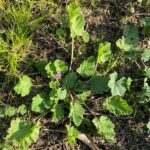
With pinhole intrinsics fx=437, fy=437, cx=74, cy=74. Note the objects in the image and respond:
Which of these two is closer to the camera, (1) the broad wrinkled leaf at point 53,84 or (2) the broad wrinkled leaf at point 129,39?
(1) the broad wrinkled leaf at point 53,84

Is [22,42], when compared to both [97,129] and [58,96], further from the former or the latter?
[97,129]

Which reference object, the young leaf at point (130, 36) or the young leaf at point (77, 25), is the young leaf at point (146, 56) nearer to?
the young leaf at point (130, 36)

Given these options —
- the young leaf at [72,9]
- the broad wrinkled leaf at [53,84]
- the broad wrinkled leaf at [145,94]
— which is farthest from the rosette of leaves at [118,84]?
the young leaf at [72,9]

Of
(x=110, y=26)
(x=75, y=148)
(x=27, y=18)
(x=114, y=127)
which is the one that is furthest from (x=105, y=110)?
(x=27, y=18)

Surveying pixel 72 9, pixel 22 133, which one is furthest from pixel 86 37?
pixel 22 133

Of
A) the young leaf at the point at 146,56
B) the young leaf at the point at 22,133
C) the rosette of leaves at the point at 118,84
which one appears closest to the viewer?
the young leaf at the point at 22,133

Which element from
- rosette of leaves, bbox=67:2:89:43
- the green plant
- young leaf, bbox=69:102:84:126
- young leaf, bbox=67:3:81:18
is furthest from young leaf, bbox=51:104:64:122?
young leaf, bbox=67:3:81:18

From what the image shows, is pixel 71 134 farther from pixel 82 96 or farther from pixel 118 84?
pixel 118 84
